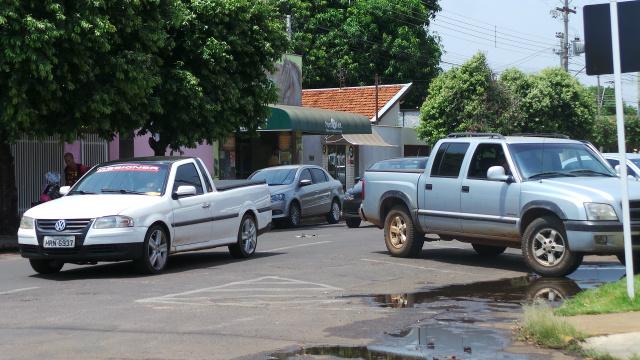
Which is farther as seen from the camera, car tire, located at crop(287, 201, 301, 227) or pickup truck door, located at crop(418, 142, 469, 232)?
car tire, located at crop(287, 201, 301, 227)

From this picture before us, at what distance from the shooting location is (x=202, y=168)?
13.2 metres

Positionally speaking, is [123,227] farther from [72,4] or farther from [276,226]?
[276,226]

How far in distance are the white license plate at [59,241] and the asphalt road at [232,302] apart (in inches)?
19.7

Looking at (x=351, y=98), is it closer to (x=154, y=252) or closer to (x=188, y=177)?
(x=188, y=177)

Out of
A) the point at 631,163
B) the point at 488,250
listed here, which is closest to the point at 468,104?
the point at 631,163

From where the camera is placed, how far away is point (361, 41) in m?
54.2

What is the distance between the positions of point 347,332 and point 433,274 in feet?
14.8

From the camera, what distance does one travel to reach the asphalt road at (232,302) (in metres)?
6.93

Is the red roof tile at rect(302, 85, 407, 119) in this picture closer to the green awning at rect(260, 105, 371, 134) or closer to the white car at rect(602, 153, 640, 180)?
the green awning at rect(260, 105, 371, 134)

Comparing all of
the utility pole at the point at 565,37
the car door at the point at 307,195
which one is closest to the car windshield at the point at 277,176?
the car door at the point at 307,195

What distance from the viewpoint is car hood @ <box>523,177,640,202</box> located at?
10645 millimetres

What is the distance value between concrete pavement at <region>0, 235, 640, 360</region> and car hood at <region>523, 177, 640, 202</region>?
10.8 ft

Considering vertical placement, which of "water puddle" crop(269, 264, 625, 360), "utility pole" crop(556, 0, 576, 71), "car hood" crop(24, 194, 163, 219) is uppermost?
"utility pole" crop(556, 0, 576, 71)

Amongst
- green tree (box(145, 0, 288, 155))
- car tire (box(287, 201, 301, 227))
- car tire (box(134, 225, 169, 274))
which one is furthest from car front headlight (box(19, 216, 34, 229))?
car tire (box(287, 201, 301, 227))
